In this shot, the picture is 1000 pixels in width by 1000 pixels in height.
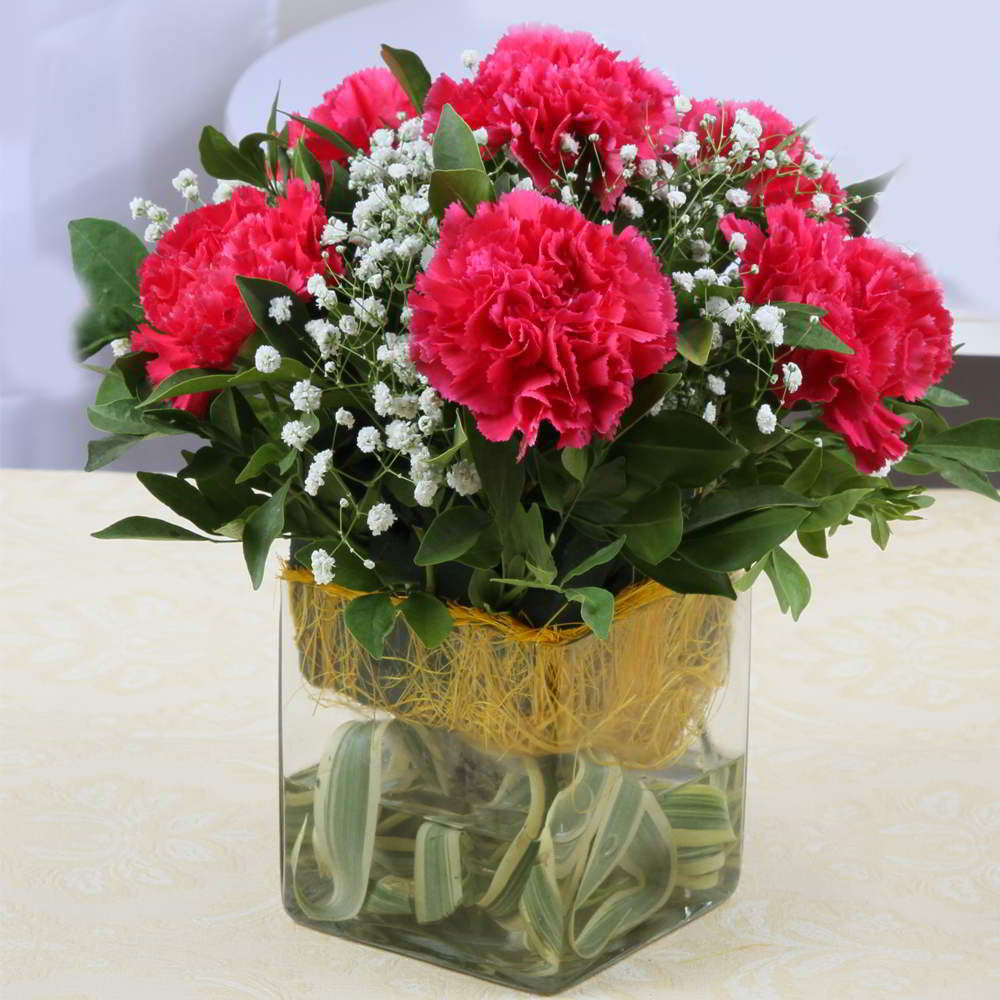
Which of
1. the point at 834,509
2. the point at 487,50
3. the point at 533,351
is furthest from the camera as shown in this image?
the point at 487,50

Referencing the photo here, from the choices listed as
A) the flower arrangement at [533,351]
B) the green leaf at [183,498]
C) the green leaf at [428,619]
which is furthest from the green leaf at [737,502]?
the green leaf at [183,498]

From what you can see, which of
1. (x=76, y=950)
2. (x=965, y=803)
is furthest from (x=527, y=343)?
(x=965, y=803)

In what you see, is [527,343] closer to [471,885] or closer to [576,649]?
[576,649]

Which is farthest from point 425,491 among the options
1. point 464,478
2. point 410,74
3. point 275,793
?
point 275,793

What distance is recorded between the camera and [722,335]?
2.14ft

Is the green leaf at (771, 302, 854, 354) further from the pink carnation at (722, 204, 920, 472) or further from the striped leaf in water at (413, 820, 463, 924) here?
the striped leaf in water at (413, 820, 463, 924)

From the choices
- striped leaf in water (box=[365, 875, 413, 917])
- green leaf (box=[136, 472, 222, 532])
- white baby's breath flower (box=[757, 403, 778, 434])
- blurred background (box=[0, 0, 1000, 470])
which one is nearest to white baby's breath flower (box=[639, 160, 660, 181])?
white baby's breath flower (box=[757, 403, 778, 434])

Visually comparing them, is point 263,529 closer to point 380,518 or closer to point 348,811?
point 380,518

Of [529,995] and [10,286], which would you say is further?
[10,286]

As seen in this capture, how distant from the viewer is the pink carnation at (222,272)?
2.11ft

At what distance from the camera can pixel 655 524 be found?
2.09 feet

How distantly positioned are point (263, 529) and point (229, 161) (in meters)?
0.21

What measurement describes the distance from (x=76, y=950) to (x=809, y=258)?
18.8 inches

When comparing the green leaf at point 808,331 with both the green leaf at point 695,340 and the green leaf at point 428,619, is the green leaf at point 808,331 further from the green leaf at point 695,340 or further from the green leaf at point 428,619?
the green leaf at point 428,619
